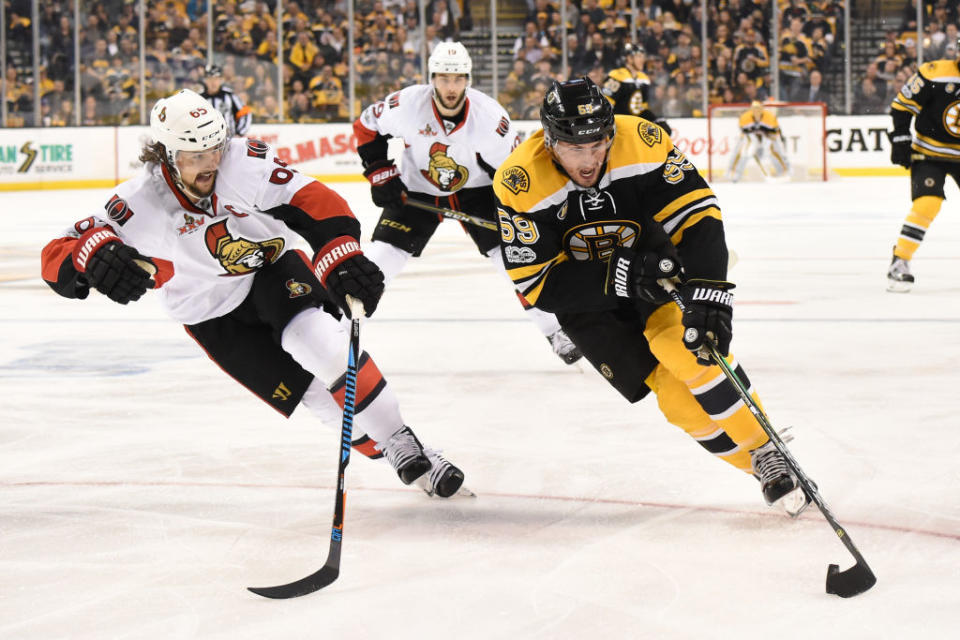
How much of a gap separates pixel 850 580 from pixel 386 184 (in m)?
3.12

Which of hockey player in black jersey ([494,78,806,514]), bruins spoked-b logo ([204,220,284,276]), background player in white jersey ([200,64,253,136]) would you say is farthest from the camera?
background player in white jersey ([200,64,253,136])

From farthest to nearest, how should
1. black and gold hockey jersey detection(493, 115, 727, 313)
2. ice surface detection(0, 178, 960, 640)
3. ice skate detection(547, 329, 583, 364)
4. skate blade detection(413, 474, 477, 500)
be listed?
ice skate detection(547, 329, 583, 364), skate blade detection(413, 474, 477, 500), black and gold hockey jersey detection(493, 115, 727, 313), ice surface detection(0, 178, 960, 640)

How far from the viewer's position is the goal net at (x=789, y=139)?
48.5ft

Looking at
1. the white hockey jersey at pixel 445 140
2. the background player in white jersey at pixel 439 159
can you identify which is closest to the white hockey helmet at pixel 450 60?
the background player in white jersey at pixel 439 159

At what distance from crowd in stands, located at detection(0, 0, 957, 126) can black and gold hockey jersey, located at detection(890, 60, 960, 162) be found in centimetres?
882

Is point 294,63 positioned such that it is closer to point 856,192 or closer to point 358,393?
point 856,192

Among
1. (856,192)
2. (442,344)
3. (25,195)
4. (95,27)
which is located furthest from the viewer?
(95,27)

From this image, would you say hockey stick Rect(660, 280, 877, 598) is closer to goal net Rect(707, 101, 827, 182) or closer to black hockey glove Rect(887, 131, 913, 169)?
black hockey glove Rect(887, 131, 913, 169)

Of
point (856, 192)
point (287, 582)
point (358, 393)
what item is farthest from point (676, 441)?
Result: point (856, 192)

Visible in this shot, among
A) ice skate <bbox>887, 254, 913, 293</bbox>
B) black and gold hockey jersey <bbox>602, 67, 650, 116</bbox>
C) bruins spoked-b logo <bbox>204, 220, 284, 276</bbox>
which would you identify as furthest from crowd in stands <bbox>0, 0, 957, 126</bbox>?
bruins spoked-b logo <bbox>204, 220, 284, 276</bbox>

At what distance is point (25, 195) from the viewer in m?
13.8

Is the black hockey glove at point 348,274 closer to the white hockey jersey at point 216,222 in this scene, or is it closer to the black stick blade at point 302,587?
the white hockey jersey at point 216,222

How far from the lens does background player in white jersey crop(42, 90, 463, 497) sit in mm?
2562

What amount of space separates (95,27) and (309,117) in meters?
2.88
